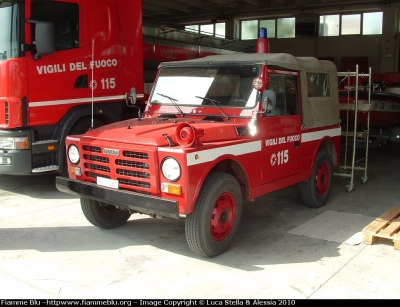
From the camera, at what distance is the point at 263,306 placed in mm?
3508

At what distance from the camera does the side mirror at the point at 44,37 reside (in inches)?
239

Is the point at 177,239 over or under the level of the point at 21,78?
under

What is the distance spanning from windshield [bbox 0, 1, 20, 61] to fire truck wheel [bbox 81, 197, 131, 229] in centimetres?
253

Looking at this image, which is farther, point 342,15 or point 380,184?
point 342,15

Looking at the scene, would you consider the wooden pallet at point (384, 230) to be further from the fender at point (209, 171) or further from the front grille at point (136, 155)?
Result: the front grille at point (136, 155)

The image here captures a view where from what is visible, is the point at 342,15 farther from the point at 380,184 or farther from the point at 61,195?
the point at 61,195

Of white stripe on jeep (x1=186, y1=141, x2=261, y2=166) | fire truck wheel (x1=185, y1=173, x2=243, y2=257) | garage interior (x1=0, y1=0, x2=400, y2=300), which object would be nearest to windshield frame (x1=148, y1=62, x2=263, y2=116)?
white stripe on jeep (x1=186, y1=141, x2=261, y2=166)

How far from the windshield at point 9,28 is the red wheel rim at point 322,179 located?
4.54m

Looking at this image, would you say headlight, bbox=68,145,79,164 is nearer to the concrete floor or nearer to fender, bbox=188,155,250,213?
the concrete floor

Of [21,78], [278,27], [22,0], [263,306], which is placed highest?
[278,27]

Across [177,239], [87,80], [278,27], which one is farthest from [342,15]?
[177,239]

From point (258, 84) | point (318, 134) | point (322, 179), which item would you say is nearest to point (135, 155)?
point (258, 84)

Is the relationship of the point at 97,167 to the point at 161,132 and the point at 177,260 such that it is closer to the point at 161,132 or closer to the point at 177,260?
the point at 161,132

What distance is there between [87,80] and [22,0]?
4.73ft
